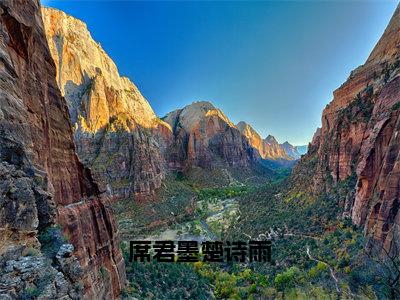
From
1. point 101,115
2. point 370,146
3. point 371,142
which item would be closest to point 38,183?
point 370,146

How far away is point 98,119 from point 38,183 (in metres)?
76.1

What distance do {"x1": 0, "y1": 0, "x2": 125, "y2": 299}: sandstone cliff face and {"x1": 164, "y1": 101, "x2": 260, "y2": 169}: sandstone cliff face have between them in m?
119

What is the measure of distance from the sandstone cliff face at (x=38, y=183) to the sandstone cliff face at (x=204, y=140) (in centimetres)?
11932

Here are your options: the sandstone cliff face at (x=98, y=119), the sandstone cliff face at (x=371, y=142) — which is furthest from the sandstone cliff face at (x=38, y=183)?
the sandstone cliff face at (x=98, y=119)

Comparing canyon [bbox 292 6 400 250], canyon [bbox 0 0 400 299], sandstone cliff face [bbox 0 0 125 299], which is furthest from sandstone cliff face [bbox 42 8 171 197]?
sandstone cliff face [bbox 0 0 125 299]

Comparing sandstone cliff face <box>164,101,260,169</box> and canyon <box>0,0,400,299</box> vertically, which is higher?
sandstone cliff face <box>164,101,260,169</box>

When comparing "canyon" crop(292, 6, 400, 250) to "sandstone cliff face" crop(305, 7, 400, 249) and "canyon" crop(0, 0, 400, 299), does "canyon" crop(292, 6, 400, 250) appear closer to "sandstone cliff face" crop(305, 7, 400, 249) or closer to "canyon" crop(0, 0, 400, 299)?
"sandstone cliff face" crop(305, 7, 400, 249)

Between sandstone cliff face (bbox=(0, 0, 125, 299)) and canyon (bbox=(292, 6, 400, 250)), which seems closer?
sandstone cliff face (bbox=(0, 0, 125, 299))

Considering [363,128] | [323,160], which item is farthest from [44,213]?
[323,160]

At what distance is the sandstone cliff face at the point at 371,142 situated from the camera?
28141mm

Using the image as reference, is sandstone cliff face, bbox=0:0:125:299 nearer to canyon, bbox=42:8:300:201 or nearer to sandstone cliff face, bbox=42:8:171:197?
Answer: canyon, bbox=42:8:300:201

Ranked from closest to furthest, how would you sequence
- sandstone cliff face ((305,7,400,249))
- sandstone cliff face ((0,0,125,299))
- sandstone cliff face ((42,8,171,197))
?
1. sandstone cliff face ((0,0,125,299))
2. sandstone cliff face ((305,7,400,249))
3. sandstone cliff face ((42,8,171,197))

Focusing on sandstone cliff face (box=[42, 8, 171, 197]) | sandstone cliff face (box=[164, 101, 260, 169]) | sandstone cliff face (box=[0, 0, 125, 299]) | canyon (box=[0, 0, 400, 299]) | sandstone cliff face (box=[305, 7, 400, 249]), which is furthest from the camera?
sandstone cliff face (box=[164, 101, 260, 169])

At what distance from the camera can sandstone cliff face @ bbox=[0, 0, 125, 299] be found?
32.3 ft
